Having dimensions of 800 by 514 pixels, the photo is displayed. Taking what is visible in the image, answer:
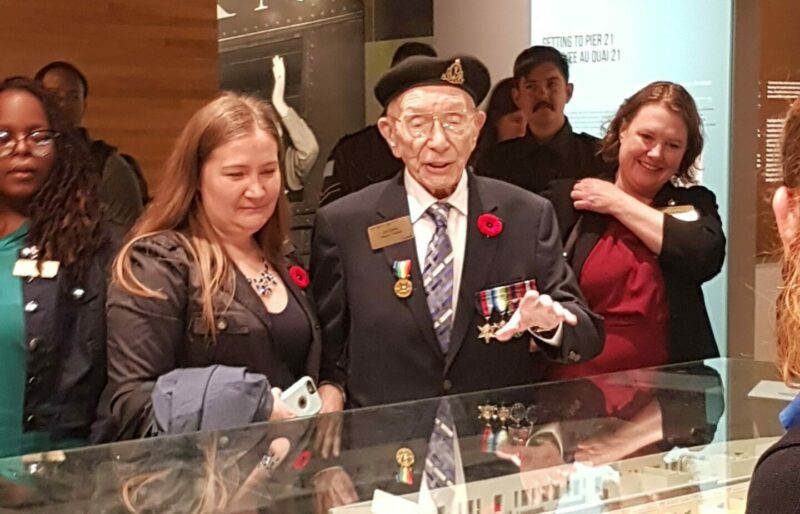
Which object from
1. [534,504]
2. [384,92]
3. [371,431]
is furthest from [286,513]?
[384,92]

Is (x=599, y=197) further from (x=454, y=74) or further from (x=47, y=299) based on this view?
(x=47, y=299)

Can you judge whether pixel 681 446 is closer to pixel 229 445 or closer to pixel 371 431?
pixel 371 431

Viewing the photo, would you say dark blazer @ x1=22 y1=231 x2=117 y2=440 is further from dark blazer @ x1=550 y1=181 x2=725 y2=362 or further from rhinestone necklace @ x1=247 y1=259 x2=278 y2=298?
dark blazer @ x1=550 y1=181 x2=725 y2=362

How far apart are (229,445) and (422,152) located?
99 centimetres

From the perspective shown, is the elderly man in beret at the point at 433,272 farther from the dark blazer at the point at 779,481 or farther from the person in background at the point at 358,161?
the dark blazer at the point at 779,481

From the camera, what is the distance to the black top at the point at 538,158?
11.3 feet

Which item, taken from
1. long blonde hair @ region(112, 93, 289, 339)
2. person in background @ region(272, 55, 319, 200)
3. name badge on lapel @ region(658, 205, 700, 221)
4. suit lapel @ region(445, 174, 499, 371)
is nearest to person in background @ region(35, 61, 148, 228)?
person in background @ region(272, 55, 319, 200)

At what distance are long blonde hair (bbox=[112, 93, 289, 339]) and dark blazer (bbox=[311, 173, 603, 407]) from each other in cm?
16

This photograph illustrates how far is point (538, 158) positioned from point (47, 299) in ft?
6.02

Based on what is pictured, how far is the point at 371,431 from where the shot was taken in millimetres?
1801

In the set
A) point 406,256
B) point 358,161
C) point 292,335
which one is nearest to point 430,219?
point 406,256

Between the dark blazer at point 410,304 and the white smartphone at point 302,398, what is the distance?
1.00ft

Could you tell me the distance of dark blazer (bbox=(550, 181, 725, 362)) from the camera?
115 inches

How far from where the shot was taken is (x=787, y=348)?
1085 mm
